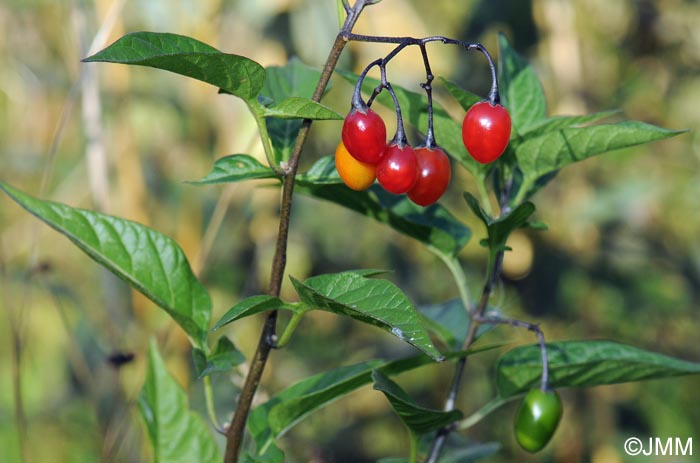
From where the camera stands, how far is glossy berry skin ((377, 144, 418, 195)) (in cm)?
63

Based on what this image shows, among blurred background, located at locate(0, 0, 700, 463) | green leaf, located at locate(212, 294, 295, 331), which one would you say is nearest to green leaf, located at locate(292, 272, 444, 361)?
green leaf, located at locate(212, 294, 295, 331)

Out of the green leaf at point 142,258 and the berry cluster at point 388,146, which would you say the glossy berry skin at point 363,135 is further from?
the green leaf at point 142,258

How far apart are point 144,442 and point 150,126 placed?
786 millimetres

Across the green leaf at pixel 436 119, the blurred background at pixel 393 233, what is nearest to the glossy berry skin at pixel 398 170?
the green leaf at pixel 436 119

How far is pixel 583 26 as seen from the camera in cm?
209

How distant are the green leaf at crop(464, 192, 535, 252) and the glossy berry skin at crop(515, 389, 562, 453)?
152 millimetres

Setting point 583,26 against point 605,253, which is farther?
point 583,26

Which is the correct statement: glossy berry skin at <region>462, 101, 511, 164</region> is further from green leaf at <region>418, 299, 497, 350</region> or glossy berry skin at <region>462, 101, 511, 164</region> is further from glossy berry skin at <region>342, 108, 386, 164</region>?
green leaf at <region>418, 299, 497, 350</region>

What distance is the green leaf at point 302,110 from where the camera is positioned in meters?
0.57

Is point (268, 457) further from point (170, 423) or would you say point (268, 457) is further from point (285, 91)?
point (285, 91)

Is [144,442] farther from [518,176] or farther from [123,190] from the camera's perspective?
[518,176]

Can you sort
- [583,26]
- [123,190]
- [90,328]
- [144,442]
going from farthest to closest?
[583,26], [90,328], [123,190], [144,442]

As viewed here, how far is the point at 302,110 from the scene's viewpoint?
1.91 ft

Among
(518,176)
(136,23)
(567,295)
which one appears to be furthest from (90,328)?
(518,176)
